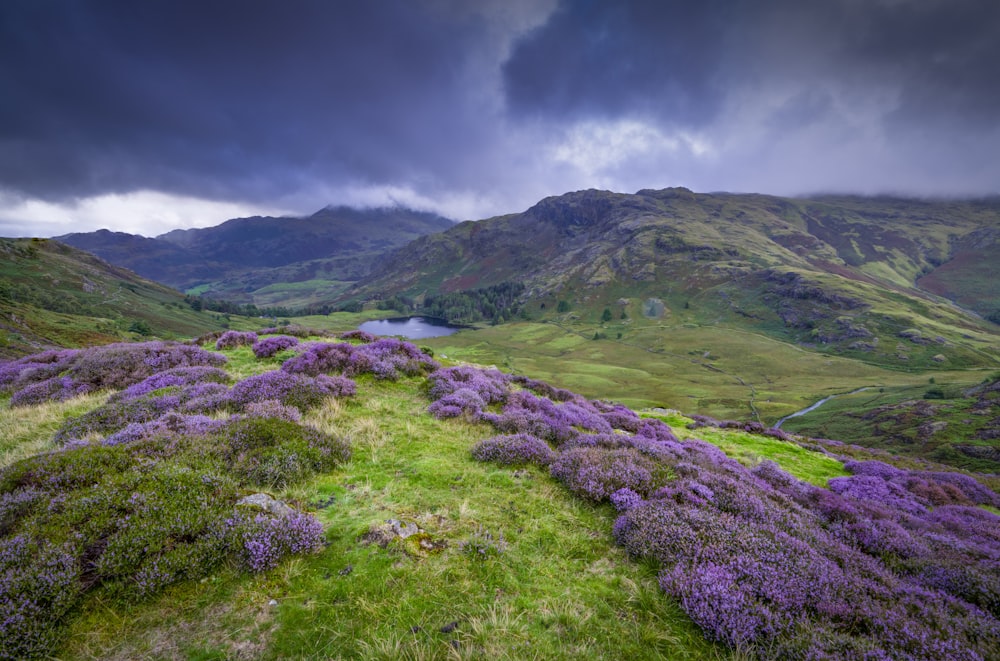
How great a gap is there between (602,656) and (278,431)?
839cm

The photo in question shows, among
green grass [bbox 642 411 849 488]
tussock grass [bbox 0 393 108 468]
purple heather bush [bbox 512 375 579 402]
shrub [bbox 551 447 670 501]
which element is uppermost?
tussock grass [bbox 0 393 108 468]

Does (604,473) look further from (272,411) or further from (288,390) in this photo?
(288,390)

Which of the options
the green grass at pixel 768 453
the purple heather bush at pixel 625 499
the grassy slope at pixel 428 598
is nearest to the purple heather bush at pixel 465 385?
the grassy slope at pixel 428 598

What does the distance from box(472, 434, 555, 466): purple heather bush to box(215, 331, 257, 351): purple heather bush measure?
61.0 ft

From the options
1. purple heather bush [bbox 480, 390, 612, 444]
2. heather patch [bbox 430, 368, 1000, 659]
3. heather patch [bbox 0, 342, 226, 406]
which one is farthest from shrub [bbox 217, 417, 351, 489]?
heather patch [bbox 0, 342, 226, 406]

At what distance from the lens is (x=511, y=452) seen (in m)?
10.6

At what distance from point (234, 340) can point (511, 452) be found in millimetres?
19716

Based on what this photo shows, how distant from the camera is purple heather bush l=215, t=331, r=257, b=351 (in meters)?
21.9

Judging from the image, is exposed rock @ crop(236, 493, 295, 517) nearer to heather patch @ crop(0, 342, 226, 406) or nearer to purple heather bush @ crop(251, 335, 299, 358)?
heather patch @ crop(0, 342, 226, 406)

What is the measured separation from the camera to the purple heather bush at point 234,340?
21859 millimetres

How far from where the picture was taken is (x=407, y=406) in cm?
1463

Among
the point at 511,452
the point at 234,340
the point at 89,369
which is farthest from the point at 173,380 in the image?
the point at 511,452

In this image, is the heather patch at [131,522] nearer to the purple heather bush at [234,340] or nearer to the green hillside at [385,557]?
the green hillside at [385,557]

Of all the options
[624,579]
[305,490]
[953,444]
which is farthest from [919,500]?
[953,444]
